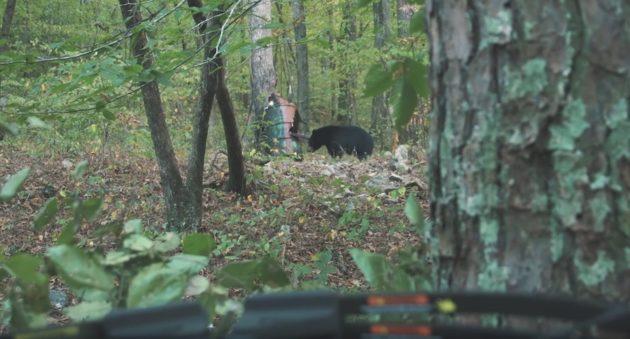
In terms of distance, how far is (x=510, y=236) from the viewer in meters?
1.22

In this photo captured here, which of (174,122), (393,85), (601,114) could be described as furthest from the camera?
(174,122)

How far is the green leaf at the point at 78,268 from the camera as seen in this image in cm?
141

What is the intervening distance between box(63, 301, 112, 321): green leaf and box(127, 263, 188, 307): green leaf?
114 millimetres

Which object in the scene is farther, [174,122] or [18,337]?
[174,122]

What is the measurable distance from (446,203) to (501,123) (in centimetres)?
22

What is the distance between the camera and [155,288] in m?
1.44

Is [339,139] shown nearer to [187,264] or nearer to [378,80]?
[378,80]

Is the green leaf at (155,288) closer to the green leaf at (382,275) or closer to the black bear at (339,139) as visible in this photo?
the green leaf at (382,275)

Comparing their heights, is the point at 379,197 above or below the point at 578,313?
above

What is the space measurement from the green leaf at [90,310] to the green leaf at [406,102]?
1.02 metres

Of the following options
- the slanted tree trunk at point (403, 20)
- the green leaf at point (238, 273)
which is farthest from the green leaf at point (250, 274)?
the slanted tree trunk at point (403, 20)

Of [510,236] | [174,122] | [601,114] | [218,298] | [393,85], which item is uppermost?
[174,122]

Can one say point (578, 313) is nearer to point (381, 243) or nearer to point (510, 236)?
point (510, 236)

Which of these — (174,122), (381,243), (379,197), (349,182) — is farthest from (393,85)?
(174,122)
